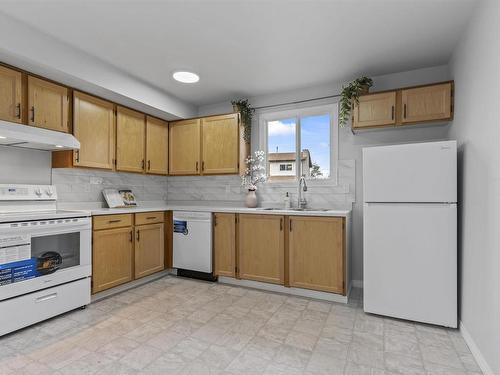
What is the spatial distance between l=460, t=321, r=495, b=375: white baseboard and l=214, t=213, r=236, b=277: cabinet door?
7.26 ft

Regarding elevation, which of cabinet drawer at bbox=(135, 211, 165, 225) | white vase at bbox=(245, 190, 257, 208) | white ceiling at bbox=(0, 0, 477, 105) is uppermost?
white ceiling at bbox=(0, 0, 477, 105)

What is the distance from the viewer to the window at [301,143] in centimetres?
357

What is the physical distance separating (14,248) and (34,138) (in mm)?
917

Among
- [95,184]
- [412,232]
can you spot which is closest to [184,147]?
[95,184]

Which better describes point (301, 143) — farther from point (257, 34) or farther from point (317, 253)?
point (257, 34)

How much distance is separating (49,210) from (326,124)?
3.28 m

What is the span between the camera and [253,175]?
3963mm

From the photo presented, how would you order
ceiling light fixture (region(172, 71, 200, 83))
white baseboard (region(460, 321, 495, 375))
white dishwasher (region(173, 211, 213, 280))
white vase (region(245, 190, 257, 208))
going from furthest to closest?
white vase (region(245, 190, 257, 208)), white dishwasher (region(173, 211, 213, 280)), ceiling light fixture (region(172, 71, 200, 83)), white baseboard (region(460, 321, 495, 375))

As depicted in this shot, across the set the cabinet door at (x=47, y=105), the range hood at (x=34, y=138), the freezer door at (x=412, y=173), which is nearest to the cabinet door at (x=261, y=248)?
the freezer door at (x=412, y=173)

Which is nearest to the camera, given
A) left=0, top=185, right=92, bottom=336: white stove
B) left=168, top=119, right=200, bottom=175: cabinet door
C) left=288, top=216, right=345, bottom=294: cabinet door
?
left=0, top=185, right=92, bottom=336: white stove

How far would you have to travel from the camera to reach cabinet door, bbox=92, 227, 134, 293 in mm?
2881

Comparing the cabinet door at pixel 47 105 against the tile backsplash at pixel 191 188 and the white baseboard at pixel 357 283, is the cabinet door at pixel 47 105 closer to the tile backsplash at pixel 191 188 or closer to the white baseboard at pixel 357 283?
the tile backsplash at pixel 191 188

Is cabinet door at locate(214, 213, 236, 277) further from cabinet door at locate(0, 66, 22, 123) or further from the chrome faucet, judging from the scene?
cabinet door at locate(0, 66, 22, 123)

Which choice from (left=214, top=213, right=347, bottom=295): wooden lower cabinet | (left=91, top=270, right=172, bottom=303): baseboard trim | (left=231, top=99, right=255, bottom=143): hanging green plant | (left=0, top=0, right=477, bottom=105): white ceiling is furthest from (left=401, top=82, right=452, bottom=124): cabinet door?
(left=91, top=270, right=172, bottom=303): baseboard trim
